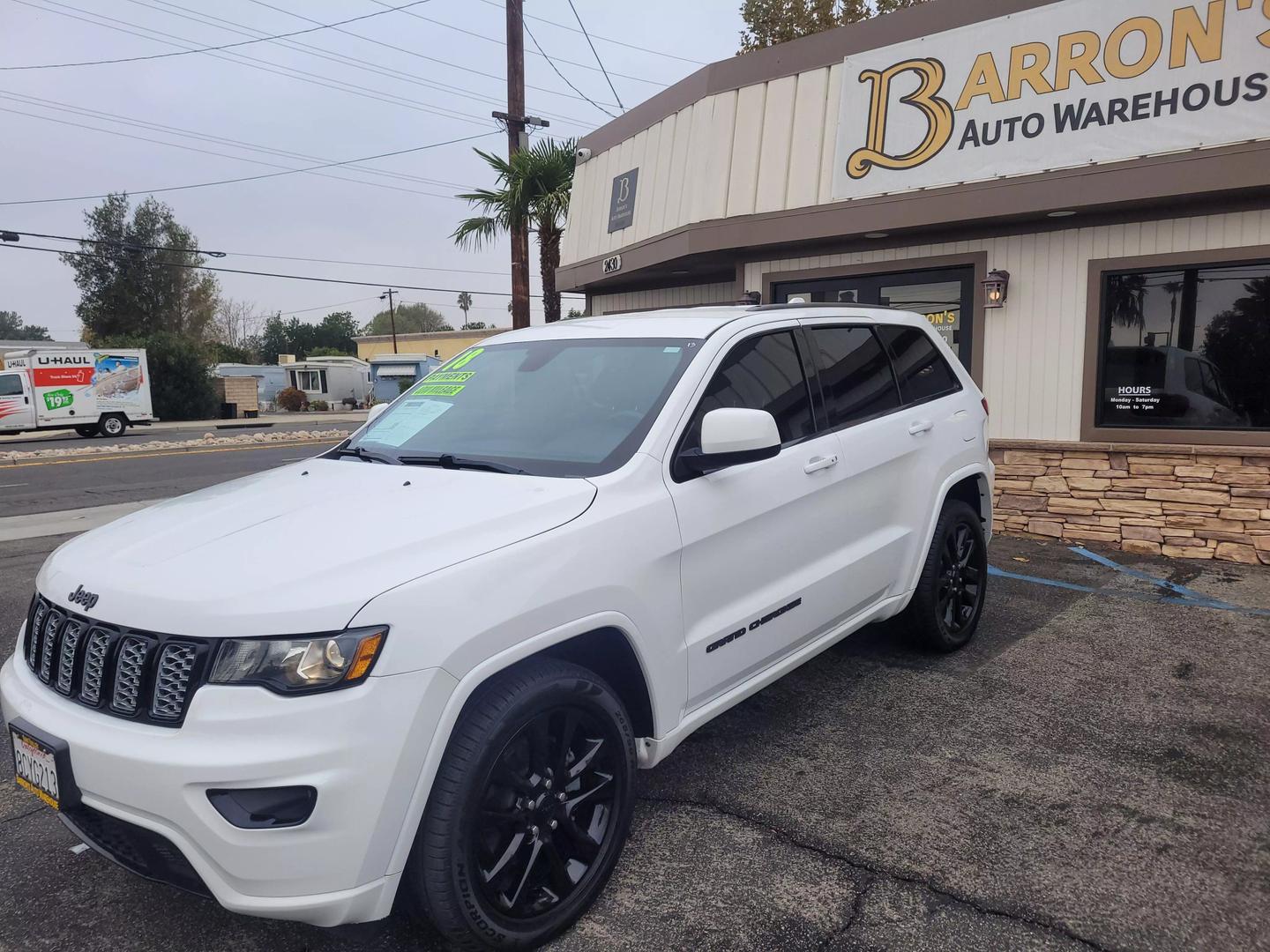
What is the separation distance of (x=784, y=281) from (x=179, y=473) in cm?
1152

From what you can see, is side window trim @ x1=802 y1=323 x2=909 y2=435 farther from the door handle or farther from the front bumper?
the front bumper

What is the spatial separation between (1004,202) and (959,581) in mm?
4297

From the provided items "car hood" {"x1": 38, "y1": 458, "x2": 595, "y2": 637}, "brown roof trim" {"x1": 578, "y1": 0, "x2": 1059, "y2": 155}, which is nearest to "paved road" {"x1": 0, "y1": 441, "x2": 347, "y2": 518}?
"brown roof trim" {"x1": 578, "y1": 0, "x2": 1059, "y2": 155}

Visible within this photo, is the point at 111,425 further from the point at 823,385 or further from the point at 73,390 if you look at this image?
Result: the point at 823,385

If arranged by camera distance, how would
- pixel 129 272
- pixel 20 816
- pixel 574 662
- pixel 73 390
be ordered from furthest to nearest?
pixel 129 272
pixel 73 390
pixel 20 816
pixel 574 662

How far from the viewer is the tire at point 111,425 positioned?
27.2 meters

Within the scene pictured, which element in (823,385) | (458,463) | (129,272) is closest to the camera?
(458,463)

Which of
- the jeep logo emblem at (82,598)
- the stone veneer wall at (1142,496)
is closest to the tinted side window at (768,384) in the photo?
the jeep logo emblem at (82,598)

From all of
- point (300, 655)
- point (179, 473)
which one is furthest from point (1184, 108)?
point (179, 473)

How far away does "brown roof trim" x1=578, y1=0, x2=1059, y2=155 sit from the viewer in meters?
7.87

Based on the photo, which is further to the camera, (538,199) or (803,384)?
(538,199)

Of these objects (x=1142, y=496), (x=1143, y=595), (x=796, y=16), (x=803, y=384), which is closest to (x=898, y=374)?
(x=803, y=384)

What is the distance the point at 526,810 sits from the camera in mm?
2441

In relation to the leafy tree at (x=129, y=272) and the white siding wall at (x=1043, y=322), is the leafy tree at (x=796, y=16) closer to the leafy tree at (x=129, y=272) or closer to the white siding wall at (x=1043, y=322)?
the white siding wall at (x=1043, y=322)
